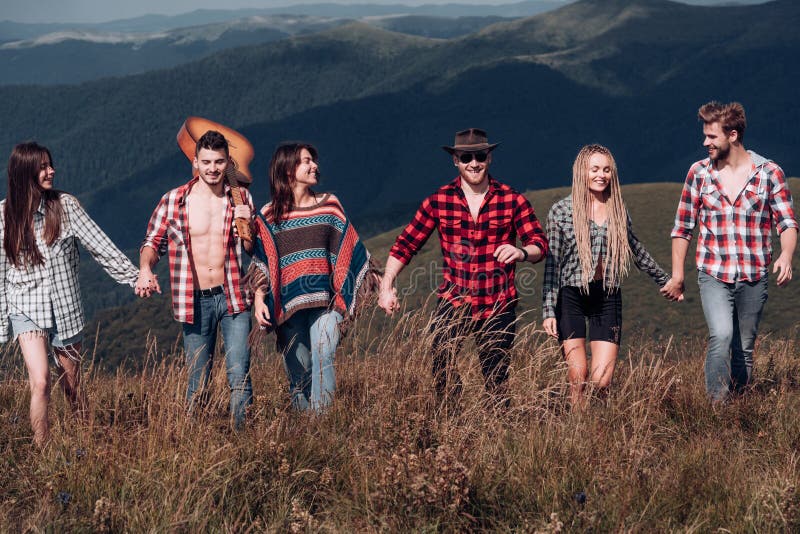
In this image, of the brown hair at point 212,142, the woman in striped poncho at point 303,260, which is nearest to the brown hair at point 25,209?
the brown hair at point 212,142

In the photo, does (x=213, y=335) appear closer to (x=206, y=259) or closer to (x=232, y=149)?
(x=206, y=259)

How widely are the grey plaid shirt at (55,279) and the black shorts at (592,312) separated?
8.91 ft

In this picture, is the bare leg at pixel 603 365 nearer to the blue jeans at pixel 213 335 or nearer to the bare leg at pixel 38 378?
the blue jeans at pixel 213 335

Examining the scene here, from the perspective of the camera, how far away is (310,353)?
6.49 meters

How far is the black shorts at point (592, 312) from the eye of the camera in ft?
19.8

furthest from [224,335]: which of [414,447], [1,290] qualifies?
[414,447]

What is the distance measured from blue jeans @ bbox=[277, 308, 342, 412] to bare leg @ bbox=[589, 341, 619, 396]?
1.65 metres

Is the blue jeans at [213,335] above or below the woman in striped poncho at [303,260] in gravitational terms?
below

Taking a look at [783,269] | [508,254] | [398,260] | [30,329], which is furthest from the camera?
[398,260]

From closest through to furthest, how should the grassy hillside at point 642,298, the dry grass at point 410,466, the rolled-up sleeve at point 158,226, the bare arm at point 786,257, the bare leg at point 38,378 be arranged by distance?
1. the dry grass at point 410,466
2. the bare leg at point 38,378
3. the bare arm at point 786,257
4. the rolled-up sleeve at point 158,226
5. the grassy hillside at point 642,298

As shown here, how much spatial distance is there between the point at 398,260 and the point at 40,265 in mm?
2223

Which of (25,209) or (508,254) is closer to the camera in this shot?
(508,254)

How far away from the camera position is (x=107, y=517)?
415 cm

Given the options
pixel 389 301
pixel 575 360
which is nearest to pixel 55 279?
pixel 389 301
